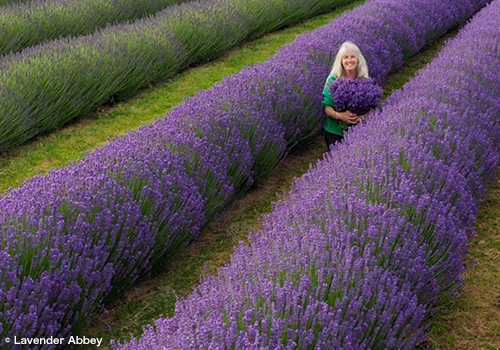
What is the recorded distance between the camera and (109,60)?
6203mm

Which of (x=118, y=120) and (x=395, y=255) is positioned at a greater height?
(x=395, y=255)

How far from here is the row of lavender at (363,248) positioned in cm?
207

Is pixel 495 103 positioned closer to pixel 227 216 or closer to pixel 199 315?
pixel 227 216

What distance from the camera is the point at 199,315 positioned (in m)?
2.11

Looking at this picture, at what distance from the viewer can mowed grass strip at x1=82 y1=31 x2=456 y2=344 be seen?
3166mm

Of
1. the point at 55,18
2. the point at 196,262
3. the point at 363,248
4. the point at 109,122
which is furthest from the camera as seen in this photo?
the point at 55,18

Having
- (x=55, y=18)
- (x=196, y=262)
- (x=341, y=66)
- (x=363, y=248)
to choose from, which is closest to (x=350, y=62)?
(x=341, y=66)

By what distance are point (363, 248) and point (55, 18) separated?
593cm

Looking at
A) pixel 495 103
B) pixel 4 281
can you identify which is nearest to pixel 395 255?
pixel 4 281

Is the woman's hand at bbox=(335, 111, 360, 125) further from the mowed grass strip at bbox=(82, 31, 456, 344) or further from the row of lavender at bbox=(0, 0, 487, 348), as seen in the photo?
the mowed grass strip at bbox=(82, 31, 456, 344)

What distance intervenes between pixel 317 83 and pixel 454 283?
2.51 m

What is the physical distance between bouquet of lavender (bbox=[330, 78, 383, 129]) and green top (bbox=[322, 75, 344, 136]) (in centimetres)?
9

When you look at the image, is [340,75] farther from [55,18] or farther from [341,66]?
[55,18]

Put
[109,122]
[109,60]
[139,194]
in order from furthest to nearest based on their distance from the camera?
[109,60]
[109,122]
[139,194]
